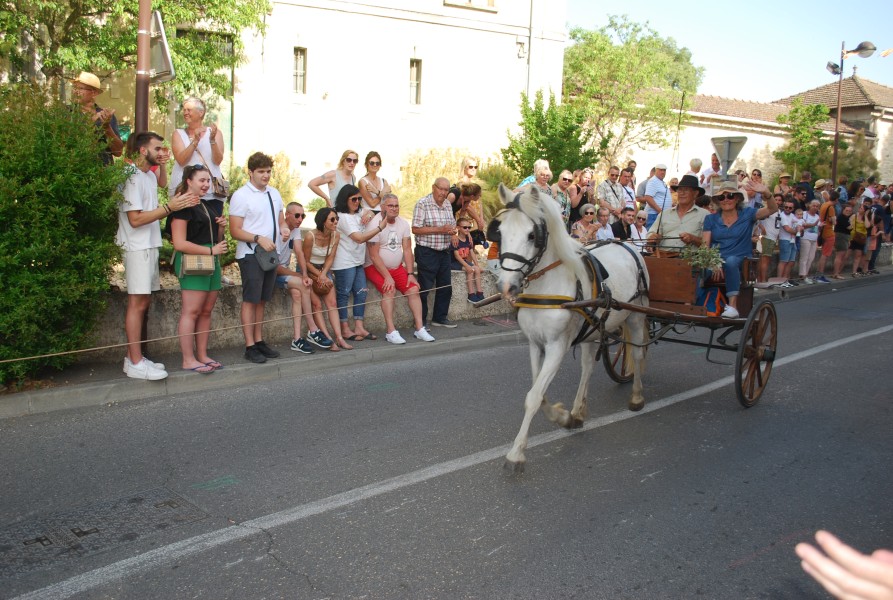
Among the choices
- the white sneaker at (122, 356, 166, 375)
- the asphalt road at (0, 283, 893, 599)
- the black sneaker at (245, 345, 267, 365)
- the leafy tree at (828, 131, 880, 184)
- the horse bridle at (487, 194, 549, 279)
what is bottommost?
the asphalt road at (0, 283, 893, 599)

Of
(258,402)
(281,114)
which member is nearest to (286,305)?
(258,402)

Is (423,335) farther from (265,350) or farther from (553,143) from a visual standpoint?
(553,143)

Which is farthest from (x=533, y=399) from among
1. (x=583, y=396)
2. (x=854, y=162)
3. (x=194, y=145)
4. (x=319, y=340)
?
(x=854, y=162)

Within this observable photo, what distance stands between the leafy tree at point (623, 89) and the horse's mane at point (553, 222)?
2770cm

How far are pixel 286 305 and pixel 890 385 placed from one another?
7154 mm

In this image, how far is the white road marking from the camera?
158 inches

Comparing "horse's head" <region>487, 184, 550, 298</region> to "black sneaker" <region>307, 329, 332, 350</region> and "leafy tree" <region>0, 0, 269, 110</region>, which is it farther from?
"leafy tree" <region>0, 0, 269, 110</region>

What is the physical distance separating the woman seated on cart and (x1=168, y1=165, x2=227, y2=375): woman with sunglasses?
17.0 feet

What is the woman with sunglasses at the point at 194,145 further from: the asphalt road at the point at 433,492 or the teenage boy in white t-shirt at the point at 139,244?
the asphalt road at the point at 433,492

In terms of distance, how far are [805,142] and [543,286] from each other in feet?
118

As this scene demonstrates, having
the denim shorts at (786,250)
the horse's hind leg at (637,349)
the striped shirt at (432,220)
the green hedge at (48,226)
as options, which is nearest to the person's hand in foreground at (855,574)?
the horse's hind leg at (637,349)

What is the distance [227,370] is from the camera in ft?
26.4

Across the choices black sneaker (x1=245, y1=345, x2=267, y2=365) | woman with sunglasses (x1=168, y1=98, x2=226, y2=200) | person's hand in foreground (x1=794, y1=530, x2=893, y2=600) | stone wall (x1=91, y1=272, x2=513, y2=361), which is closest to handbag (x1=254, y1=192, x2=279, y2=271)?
stone wall (x1=91, y1=272, x2=513, y2=361)

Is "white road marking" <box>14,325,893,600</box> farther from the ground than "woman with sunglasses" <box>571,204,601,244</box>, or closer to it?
closer to it
